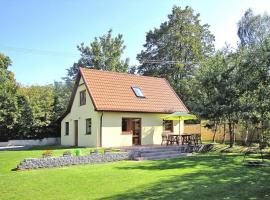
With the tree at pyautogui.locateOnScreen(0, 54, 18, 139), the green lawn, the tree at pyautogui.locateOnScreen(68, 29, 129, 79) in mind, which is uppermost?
the tree at pyautogui.locateOnScreen(68, 29, 129, 79)

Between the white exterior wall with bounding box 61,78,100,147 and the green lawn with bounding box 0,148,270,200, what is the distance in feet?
26.5

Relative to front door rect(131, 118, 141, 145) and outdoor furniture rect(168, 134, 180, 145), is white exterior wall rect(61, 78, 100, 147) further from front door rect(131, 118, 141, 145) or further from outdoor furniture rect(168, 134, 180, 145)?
outdoor furniture rect(168, 134, 180, 145)

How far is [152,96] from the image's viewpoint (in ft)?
91.9

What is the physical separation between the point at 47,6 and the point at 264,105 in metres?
13.0

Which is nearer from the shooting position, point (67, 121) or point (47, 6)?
point (47, 6)

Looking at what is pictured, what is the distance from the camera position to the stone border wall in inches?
621

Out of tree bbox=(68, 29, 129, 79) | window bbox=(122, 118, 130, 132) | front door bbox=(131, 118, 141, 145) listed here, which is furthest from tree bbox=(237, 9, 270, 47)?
window bbox=(122, 118, 130, 132)

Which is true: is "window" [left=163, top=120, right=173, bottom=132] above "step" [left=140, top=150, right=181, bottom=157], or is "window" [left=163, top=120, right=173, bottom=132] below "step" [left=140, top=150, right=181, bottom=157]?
above

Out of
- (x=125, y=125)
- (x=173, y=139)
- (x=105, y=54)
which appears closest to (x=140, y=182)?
(x=125, y=125)

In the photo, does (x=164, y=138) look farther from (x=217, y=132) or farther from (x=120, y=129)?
(x=217, y=132)

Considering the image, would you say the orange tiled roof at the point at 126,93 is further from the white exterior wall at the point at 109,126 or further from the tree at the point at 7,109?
the tree at the point at 7,109

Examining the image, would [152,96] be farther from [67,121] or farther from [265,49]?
[265,49]

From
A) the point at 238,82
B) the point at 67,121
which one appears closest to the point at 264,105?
the point at 238,82

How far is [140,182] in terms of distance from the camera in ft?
39.2
